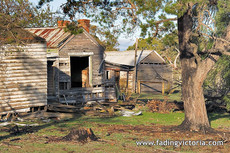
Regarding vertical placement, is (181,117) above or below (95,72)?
below

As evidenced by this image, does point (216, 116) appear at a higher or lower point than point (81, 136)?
lower

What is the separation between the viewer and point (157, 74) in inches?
1604

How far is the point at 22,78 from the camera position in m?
17.3

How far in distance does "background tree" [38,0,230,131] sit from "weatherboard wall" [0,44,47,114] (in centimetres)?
371

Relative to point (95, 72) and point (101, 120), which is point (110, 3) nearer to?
point (101, 120)

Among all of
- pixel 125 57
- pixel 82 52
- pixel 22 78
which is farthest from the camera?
pixel 125 57

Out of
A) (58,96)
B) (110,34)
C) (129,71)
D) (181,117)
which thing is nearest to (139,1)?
(110,34)

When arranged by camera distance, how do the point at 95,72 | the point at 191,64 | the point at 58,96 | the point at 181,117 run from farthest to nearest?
the point at 95,72 < the point at 58,96 < the point at 181,117 < the point at 191,64

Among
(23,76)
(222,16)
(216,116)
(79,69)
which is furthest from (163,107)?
(23,76)

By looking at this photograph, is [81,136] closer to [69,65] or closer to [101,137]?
[101,137]

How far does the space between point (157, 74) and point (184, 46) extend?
26.6 m

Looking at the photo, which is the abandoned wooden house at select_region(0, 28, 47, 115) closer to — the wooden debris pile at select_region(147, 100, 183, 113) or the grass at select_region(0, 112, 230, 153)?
the grass at select_region(0, 112, 230, 153)

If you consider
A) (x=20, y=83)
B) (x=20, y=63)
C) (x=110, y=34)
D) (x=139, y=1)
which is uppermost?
(x=139, y=1)

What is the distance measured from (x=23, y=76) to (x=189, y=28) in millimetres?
8818
